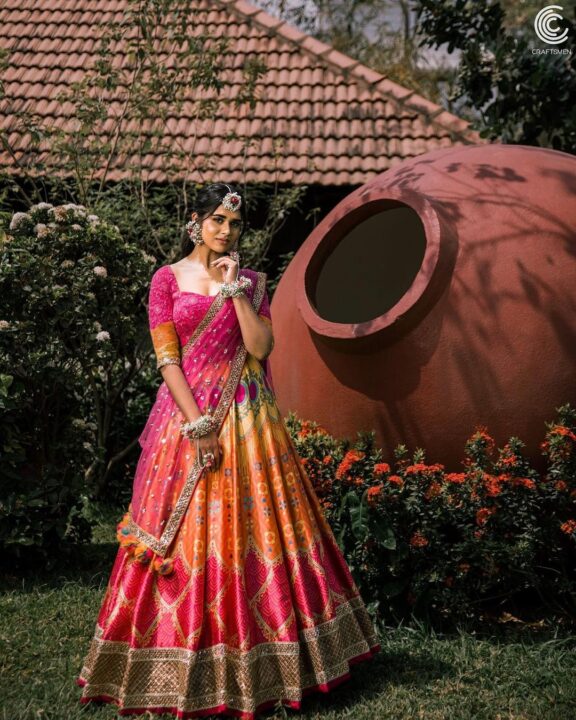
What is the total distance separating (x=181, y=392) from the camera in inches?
106

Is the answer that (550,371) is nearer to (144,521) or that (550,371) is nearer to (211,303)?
(211,303)

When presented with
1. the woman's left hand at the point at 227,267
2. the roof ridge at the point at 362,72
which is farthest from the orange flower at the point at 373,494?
the roof ridge at the point at 362,72

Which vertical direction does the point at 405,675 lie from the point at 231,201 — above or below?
below

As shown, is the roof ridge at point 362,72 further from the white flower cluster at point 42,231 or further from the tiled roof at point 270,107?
the white flower cluster at point 42,231

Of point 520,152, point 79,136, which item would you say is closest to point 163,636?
point 520,152

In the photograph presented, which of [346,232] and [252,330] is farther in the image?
[346,232]

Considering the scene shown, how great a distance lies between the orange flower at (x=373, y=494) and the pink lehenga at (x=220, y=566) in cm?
55

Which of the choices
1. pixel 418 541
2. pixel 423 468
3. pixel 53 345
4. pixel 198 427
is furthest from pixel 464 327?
pixel 53 345

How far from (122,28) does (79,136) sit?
1094 mm

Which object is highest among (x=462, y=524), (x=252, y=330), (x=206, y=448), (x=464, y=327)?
(x=464, y=327)

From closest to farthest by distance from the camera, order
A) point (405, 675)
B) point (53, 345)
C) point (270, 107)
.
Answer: point (405, 675), point (53, 345), point (270, 107)

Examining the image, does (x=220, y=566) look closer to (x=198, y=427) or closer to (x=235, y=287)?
(x=198, y=427)

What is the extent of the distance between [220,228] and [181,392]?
61cm

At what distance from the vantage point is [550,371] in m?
3.48
